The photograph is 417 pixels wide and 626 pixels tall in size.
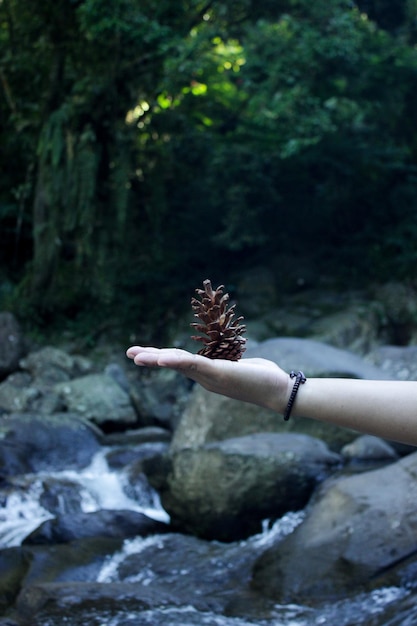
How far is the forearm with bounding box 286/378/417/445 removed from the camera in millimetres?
1738

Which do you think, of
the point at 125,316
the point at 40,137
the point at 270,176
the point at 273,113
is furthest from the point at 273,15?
the point at 125,316

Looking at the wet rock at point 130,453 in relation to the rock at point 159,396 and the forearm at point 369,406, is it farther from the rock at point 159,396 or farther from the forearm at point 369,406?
the forearm at point 369,406

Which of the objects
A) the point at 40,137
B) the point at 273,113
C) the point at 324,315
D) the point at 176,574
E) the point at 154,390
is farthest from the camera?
the point at 324,315

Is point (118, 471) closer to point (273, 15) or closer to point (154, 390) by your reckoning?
point (154, 390)

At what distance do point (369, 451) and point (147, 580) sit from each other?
2.51m

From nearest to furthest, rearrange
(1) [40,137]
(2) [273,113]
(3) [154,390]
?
(2) [273,113] → (3) [154,390] → (1) [40,137]

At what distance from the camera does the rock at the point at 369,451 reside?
21.7 ft

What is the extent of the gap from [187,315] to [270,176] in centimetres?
339

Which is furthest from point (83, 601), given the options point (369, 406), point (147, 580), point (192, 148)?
point (192, 148)

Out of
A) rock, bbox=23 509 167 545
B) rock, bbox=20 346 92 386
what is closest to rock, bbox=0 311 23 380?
rock, bbox=20 346 92 386

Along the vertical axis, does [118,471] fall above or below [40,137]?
below

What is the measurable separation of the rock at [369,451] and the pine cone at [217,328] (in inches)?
200

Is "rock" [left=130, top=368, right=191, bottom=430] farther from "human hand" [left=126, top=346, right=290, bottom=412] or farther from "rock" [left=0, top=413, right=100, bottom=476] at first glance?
"human hand" [left=126, top=346, right=290, bottom=412]

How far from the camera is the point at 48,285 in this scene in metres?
14.4
